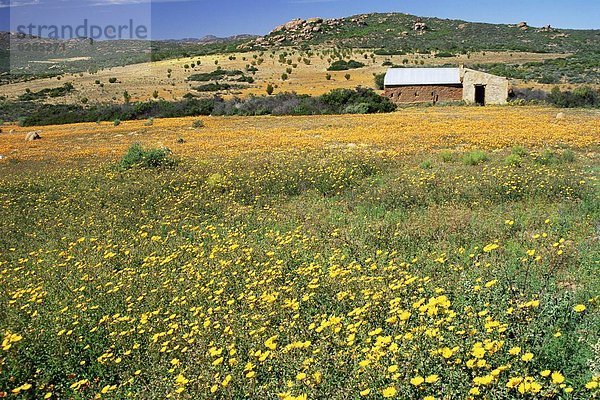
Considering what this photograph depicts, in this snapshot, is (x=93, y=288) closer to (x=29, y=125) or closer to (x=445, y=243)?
(x=445, y=243)

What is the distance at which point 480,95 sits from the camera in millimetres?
36750

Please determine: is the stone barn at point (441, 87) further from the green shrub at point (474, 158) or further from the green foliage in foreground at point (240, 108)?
the green shrub at point (474, 158)

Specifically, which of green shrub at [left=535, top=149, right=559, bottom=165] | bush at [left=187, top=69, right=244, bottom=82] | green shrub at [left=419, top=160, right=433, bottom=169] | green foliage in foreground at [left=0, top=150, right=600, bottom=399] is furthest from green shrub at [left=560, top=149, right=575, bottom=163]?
bush at [left=187, top=69, right=244, bottom=82]

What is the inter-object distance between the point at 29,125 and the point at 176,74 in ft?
87.7

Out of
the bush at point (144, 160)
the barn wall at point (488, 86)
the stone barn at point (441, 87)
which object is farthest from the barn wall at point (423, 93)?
the bush at point (144, 160)

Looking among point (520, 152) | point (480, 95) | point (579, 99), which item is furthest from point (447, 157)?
point (480, 95)

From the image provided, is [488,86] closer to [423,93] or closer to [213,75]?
[423,93]

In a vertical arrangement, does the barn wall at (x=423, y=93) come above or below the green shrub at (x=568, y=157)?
above

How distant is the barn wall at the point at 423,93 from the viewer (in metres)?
37.1

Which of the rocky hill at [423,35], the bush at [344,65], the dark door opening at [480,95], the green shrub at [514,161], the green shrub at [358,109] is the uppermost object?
the rocky hill at [423,35]

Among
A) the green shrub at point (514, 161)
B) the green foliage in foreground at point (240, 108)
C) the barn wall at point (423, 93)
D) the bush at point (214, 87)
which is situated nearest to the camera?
the green shrub at point (514, 161)

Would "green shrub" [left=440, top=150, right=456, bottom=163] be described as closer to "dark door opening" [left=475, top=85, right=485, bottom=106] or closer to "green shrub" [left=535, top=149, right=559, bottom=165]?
"green shrub" [left=535, top=149, right=559, bottom=165]

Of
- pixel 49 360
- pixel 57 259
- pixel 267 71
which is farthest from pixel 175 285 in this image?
pixel 267 71

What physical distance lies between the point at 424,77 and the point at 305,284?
116ft
